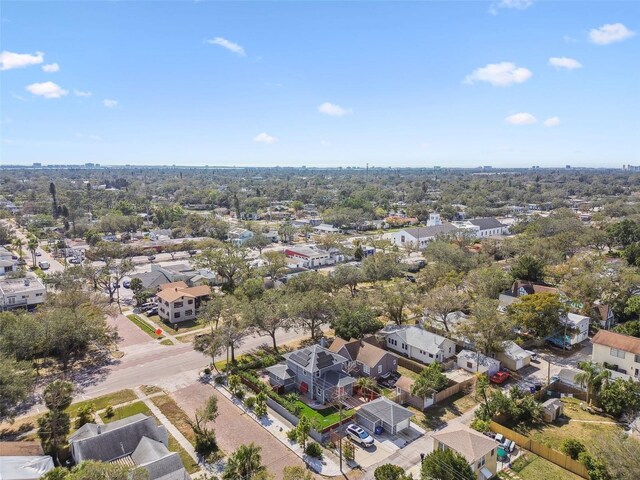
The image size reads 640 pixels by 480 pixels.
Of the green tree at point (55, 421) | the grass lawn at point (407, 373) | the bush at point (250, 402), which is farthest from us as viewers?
the grass lawn at point (407, 373)

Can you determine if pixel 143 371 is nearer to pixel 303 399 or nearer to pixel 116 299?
pixel 303 399

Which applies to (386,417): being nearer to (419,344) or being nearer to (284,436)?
(284,436)

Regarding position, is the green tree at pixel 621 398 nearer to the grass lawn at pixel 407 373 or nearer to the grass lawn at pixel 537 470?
the grass lawn at pixel 537 470

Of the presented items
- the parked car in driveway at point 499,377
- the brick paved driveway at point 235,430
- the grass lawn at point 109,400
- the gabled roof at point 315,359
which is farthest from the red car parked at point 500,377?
the grass lawn at point 109,400

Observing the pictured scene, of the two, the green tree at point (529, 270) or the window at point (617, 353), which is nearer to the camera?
the window at point (617, 353)

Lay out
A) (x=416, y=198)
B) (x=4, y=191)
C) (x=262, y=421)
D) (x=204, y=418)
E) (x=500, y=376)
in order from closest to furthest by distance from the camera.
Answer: (x=204, y=418) → (x=262, y=421) → (x=500, y=376) → (x=416, y=198) → (x=4, y=191)

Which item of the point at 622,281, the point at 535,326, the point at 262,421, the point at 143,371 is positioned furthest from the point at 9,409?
the point at 622,281

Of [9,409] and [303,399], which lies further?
[303,399]
